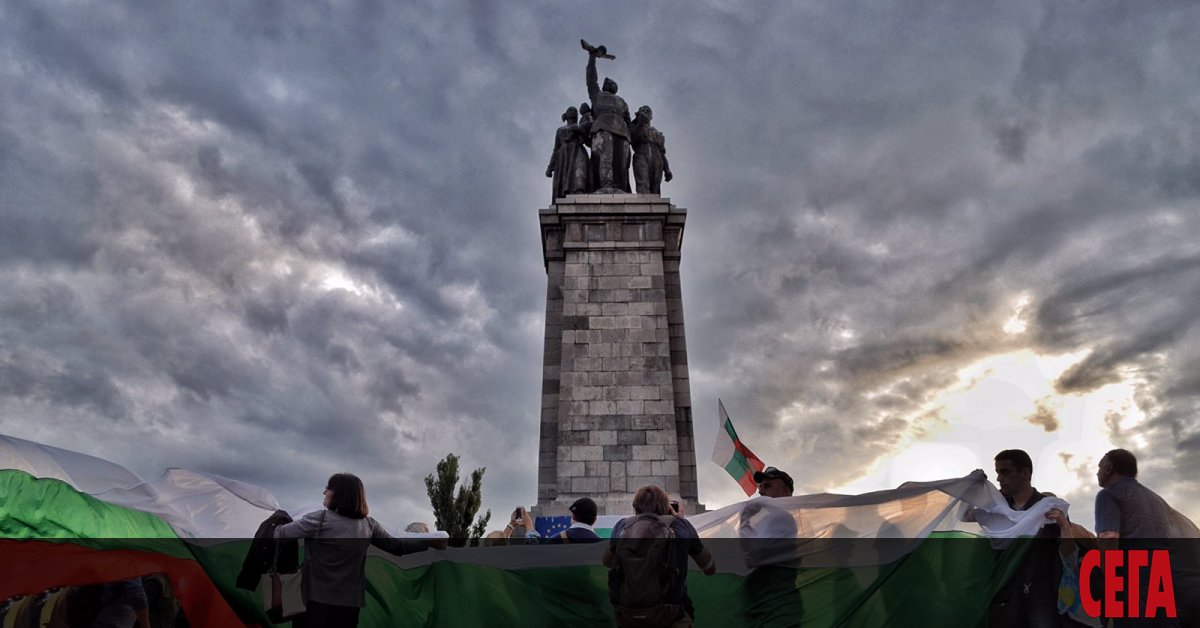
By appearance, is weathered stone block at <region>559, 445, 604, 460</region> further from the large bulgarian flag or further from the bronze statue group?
the large bulgarian flag

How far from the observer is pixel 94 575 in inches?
215

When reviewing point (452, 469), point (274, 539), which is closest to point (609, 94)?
point (274, 539)

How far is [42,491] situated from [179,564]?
1.25 metres

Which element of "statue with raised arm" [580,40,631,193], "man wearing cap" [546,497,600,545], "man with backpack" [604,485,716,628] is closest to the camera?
"man with backpack" [604,485,716,628]

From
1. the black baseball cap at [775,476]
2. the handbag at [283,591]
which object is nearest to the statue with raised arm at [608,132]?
the black baseball cap at [775,476]

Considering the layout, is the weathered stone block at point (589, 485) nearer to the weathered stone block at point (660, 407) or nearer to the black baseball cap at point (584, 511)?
the weathered stone block at point (660, 407)

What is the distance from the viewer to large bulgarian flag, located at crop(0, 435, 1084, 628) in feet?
18.6

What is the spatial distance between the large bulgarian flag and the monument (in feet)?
24.5

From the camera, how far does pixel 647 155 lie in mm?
17578

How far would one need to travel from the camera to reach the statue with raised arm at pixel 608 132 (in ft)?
55.9

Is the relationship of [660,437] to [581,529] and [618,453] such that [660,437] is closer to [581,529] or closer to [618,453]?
[618,453]

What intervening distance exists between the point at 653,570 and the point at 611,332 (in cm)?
1014

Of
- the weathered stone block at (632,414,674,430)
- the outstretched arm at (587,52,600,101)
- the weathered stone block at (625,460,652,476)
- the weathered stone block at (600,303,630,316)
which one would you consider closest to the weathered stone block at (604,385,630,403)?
the weathered stone block at (632,414,674,430)

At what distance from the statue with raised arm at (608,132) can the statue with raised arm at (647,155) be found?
0.90 feet
